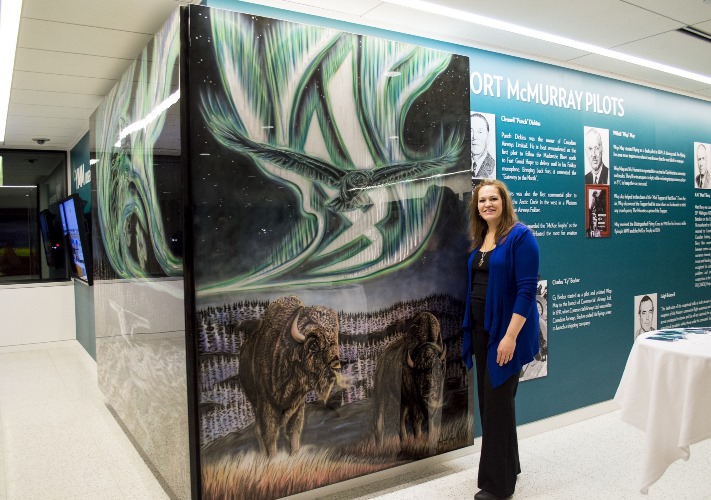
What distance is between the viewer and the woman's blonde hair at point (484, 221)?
10.3ft

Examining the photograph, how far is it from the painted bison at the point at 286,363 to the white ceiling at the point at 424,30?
1707mm

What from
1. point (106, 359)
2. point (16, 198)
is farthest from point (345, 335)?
point (16, 198)

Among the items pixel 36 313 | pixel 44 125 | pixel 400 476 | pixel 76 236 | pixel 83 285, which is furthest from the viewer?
pixel 36 313

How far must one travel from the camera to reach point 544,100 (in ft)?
13.8

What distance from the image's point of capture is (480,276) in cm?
318

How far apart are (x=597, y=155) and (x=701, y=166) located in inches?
65.6

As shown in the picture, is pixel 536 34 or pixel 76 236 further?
pixel 76 236

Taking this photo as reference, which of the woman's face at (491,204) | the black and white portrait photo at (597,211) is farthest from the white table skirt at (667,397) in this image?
the black and white portrait photo at (597,211)

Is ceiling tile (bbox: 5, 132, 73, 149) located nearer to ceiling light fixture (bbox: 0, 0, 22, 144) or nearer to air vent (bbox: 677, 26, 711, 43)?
ceiling light fixture (bbox: 0, 0, 22, 144)

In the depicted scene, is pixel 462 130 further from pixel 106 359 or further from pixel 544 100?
pixel 106 359

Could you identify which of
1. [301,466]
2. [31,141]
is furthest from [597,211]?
[31,141]

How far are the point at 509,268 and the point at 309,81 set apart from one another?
138cm

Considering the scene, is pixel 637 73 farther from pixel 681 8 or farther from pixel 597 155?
pixel 681 8

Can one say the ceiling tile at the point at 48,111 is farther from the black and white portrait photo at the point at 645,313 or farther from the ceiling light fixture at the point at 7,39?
the black and white portrait photo at the point at 645,313
